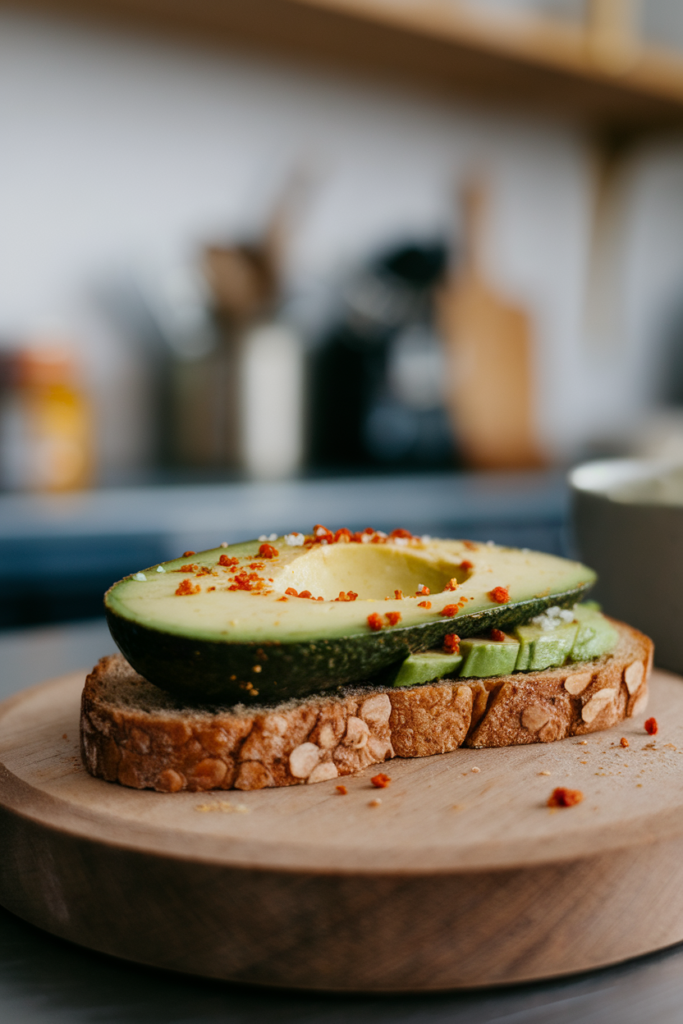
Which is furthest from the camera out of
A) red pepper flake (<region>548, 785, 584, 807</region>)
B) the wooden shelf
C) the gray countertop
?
the wooden shelf

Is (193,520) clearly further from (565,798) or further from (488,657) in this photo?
(565,798)

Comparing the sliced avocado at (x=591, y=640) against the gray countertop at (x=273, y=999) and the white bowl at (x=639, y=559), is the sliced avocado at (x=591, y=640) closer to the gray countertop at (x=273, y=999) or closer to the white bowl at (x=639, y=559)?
the white bowl at (x=639, y=559)

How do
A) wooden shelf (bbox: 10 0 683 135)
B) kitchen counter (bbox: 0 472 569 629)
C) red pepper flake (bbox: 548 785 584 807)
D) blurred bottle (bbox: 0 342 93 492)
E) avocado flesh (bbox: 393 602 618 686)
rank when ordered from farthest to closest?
wooden shelf (bbox: 10 0 683 135) < blurred bottle (bbox: 0 342 93 492) < kitchen counter (bbox: 0 472 569 629) < avocado flesh (bbox: 393 602 618 686) < red pepper flake (bbox: 548 785 584 807)

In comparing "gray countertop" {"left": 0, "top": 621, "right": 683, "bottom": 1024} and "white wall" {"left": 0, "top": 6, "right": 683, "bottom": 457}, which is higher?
"white wall" {"left": 0, "top": 6, "right": 683, "bottom": 457}

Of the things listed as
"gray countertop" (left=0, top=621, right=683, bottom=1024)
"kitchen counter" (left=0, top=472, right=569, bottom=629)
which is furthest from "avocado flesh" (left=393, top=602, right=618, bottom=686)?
"kitchen counter" (left=0, top=472, right=569, bottom=629)

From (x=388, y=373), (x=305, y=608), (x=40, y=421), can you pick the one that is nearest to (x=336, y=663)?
(x=305, y=608)

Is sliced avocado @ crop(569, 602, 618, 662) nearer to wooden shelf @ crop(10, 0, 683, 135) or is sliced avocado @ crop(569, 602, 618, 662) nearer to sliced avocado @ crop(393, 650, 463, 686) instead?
sliced avocado @ crop(393, 650, 463, 686)
